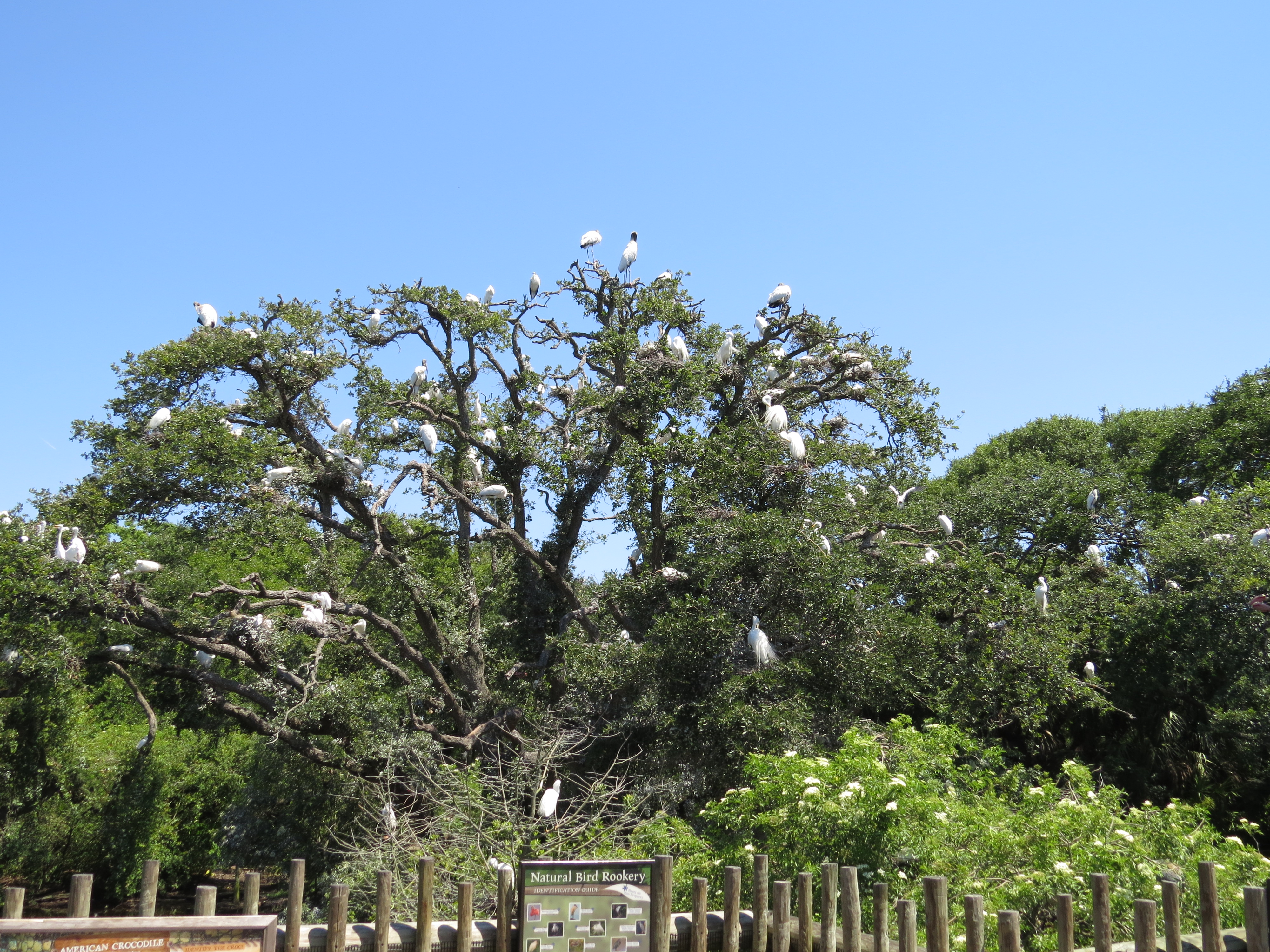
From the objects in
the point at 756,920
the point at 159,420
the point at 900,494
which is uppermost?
the point at 900,494

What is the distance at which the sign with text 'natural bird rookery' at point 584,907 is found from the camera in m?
3.40

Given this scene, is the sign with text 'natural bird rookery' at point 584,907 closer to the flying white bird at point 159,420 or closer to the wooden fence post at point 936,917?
the wooden fence post at point 936,917

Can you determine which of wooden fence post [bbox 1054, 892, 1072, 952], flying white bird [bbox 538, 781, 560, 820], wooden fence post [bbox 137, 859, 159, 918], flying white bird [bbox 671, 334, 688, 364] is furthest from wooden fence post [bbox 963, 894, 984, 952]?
flying white bird [bbox 671, 334, 688, 364]

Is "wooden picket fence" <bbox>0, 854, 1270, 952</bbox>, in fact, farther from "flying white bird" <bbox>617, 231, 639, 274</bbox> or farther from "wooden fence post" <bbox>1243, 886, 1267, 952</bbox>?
"flying white bird" <bbox>617, 231, 639, 274</bbox>

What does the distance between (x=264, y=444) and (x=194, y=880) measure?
1028cm

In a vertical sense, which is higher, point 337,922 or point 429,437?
point 429,437

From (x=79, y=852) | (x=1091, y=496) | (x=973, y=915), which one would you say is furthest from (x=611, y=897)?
(x=79, y=852)

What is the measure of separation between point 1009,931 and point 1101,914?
0.34 m

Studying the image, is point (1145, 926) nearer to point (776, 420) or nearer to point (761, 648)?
point (761, 648)

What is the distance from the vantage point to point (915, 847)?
4.88 meters

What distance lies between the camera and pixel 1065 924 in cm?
320

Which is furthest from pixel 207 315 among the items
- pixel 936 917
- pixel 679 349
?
pixel 936 917

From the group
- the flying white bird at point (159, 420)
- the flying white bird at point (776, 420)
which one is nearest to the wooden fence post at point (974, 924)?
the flying white bird at point (776, 420)

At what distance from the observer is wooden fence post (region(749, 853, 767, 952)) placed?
362 cm
